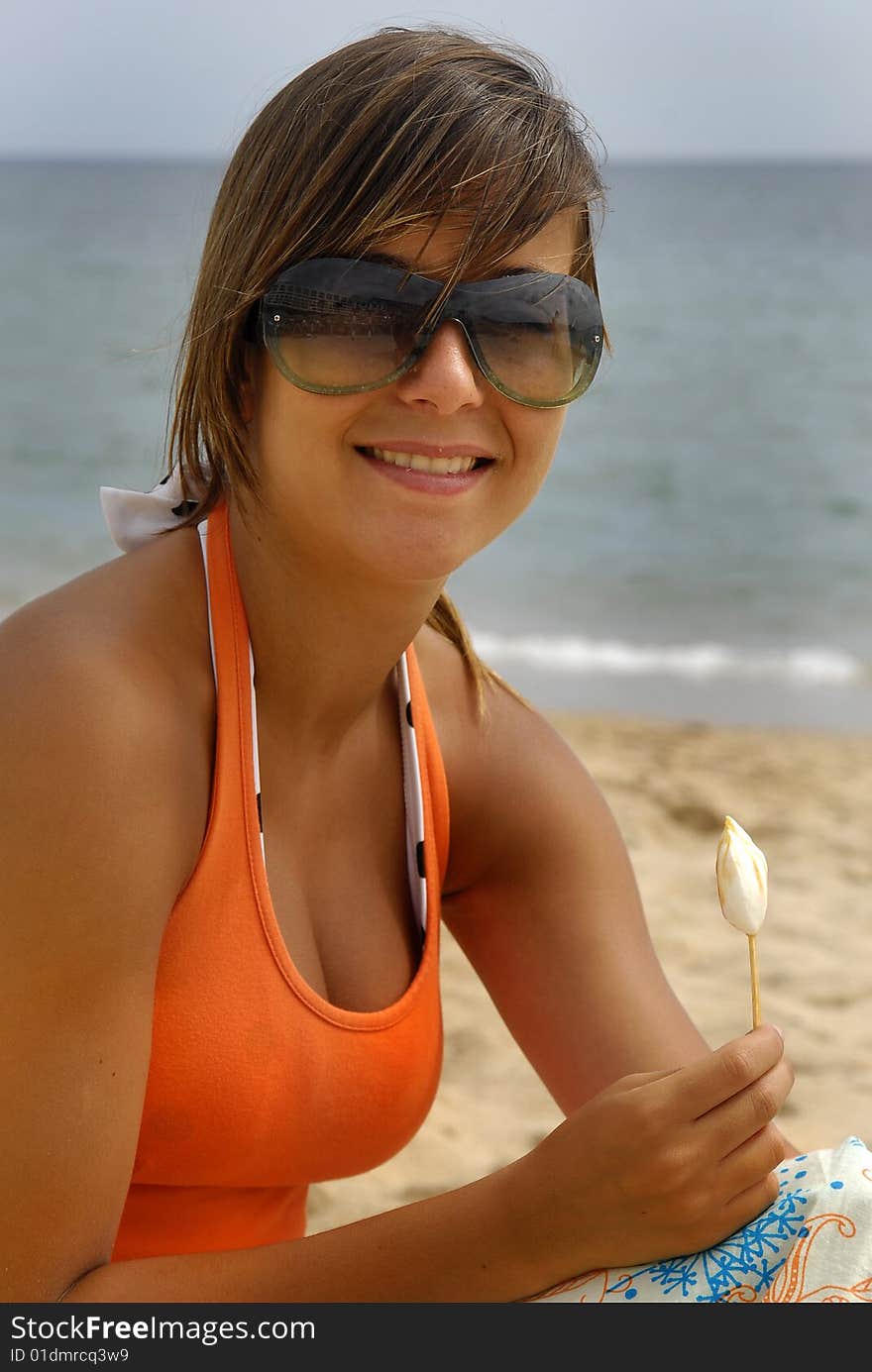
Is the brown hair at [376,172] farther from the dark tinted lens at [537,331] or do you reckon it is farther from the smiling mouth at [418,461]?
the smiling mouth at [418,461]

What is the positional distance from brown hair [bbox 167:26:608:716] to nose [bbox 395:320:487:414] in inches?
2.3

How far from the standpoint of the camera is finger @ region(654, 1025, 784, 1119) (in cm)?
145

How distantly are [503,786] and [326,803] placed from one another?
0.82 feet

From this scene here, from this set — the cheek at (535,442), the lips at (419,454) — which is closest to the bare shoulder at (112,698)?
the lips at (419,454)

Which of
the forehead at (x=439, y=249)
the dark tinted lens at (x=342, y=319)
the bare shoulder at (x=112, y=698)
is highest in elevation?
the forehead at (x=439, y=249)

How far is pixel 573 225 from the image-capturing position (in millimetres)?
1734

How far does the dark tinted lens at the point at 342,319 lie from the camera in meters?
1.57

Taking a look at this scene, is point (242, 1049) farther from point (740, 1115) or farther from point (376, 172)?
point (376, 172)

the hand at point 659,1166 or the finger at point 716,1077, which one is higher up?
the finger at point 716,1077

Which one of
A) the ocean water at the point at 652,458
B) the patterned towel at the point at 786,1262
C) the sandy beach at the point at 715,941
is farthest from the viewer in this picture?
the ocean water at the point at 652,458

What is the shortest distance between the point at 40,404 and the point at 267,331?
1624 centimetres

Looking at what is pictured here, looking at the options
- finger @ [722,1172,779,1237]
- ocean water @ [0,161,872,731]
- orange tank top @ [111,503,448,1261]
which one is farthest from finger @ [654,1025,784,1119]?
ocean water @ [0,161,872,731]

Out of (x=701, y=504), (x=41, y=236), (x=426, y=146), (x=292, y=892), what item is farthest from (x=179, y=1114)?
(x=41, y=236)

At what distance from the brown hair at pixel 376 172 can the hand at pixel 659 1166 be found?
0.80 meters
